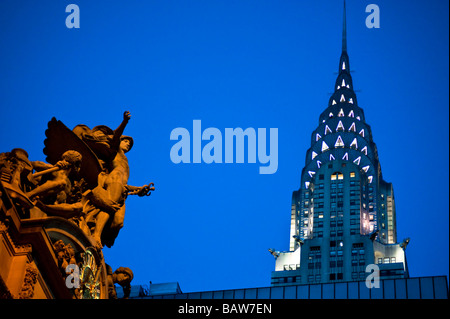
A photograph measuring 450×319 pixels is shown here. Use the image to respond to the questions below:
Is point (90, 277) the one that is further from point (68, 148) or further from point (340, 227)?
point (340, 227)

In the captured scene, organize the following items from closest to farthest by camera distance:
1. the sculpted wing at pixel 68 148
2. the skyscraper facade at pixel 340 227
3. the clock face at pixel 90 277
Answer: the clock face at pixel 90 277, the sculpted wing at pixel 68 148, the skyscraper facade at pixel 340 227

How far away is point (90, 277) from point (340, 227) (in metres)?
162

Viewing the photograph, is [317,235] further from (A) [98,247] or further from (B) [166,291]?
(A) [98,247]

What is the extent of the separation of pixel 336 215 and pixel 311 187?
10798 millimetres

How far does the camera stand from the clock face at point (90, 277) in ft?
87.0

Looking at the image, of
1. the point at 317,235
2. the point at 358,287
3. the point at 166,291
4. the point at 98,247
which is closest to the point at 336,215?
the point at 317,235

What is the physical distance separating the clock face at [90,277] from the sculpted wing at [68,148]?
358 centimetres

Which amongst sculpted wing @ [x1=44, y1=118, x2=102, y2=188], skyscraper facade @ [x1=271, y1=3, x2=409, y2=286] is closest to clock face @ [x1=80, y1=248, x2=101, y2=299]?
sculpted wing @ [x1=44, y1=118, x2=102, y2=188]

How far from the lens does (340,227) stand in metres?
186

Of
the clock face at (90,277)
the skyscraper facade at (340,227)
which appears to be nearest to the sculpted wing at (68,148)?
the clock face at (90,277)

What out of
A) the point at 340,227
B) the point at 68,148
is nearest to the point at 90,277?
the point at 68,148

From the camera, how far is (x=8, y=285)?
76.0ft

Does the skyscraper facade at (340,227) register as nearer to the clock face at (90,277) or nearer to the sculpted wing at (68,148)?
the sculpted wing at (68,148)

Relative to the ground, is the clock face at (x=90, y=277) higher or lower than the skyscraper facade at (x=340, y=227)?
lower
